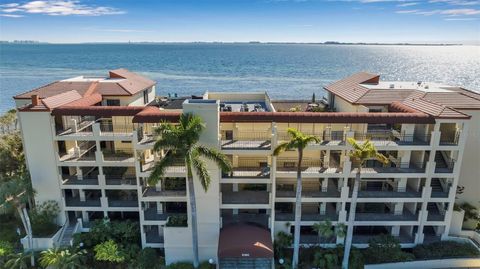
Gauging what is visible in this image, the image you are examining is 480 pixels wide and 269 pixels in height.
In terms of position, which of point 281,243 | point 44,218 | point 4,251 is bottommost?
point 4,251

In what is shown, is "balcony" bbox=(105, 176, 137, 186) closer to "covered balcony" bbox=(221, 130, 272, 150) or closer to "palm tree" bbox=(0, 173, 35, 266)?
"palm tree" bbox=(0, 173, 35, 266)

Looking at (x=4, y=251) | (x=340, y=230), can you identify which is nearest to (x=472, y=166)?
(x=340, y=230)

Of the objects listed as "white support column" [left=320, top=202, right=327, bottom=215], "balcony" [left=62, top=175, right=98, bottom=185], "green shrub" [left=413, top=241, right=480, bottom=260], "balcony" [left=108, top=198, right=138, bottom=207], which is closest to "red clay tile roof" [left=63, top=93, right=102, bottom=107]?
"balcony" [left=62, top=175, right=98, bottom=185]

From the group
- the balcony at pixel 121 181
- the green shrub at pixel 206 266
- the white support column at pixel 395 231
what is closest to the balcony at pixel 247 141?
the balcony at pixel 121 181

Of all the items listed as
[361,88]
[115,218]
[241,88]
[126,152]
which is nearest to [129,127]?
[126,152]

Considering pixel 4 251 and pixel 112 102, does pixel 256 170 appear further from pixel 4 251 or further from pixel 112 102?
pixel 4 251

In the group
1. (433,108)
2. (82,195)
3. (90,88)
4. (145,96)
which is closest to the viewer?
(433,108)

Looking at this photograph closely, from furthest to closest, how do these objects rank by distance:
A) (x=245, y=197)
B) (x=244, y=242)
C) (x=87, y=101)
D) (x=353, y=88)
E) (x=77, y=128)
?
(x=353, y=88), (x=87, y=101), (x=77, y=128), (x=245, y=197), (x=244, y=242)
